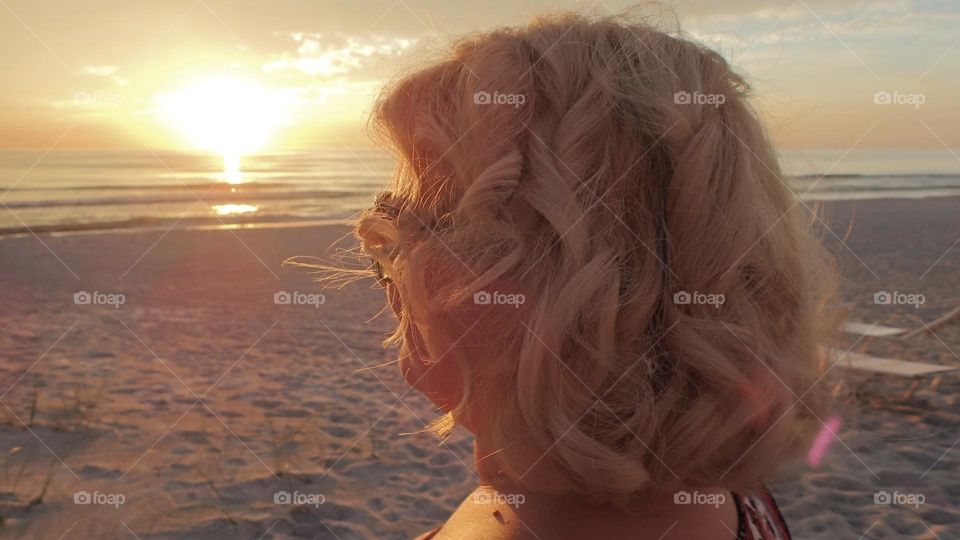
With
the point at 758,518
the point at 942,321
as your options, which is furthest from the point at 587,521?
the point at 942,321

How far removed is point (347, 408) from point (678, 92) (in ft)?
14.4

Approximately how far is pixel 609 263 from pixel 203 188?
22.3m

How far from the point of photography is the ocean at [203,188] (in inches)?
598

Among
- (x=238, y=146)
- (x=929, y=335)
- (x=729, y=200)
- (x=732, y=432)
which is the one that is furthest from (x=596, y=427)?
(x=238, y=146)

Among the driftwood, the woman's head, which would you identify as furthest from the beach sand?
the woman's head

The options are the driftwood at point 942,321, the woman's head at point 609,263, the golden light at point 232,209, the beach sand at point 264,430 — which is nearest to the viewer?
the woman's head at point 609,263

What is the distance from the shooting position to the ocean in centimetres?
1518

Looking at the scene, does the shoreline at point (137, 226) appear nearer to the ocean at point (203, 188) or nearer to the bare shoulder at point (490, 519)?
the ocean at point (203, 188)

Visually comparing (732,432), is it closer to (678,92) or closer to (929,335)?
(678,92)

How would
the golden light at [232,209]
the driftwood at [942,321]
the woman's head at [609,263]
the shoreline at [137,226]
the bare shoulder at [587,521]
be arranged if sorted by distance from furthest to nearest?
the golden light at [232,209], the shoreline at [137,226], the driftwood at [942,321], the bare shoulder at [587,521], the woman's head at [609,263]

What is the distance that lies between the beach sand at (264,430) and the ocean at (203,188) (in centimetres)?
205

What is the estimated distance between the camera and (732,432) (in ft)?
4.36

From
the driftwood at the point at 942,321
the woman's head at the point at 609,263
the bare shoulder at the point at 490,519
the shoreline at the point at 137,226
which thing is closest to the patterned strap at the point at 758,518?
the woman's head at the point at 609,263

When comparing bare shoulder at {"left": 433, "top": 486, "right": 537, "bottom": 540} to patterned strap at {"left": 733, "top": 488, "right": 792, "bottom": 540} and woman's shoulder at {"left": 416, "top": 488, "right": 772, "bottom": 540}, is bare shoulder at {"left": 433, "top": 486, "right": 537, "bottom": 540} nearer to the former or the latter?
woman's shoulder at {"left": 416, "top": 488, "right": 772, "bottom": 540}
